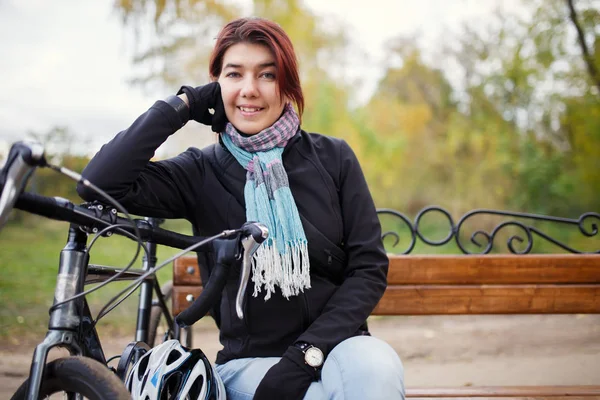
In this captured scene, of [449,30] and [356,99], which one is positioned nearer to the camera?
[356,99]

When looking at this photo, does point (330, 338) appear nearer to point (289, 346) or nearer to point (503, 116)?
point (289, 346)

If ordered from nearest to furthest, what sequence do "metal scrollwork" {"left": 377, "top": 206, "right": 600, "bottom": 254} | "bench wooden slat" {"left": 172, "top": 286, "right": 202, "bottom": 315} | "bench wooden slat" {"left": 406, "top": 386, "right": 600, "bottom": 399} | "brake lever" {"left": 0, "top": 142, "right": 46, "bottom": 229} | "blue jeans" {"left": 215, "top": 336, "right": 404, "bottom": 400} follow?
"brake lever" {"left": 0, "top": 142, "right": 46, "bottom": 229}
"blue jeans" {"left": 215, "top": 336, "right": 404, "bottom": 400}
"bench wooden slat" {"left": 406, "top": 386, "right": 600, "bottom": 399}
"bench wooden slat" {"left": 172, "top": 286, "right": 202, "bottom": 315}
"metal scrollwork" {"left": 377, "top": 206, "right": 600, "bottom": 254}

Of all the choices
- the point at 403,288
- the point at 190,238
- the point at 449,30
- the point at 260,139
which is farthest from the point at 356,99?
the point at 190,238

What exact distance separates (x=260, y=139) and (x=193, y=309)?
29.0 inches

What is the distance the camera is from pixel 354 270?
1.93 metres

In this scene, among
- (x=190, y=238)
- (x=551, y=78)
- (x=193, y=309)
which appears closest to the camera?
(x=193, y=309)

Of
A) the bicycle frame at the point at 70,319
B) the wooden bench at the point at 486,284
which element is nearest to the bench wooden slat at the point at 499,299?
the wooden bench at the point at 486,284

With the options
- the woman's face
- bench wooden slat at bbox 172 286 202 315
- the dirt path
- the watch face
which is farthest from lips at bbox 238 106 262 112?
the dirt path

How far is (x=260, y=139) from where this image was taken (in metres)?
1.96

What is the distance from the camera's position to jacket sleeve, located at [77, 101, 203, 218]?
5.53 feet

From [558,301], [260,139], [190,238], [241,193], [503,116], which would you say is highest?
[503,116]

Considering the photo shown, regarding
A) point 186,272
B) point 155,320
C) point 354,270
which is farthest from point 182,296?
point 354,270

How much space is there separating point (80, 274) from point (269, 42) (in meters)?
1.00

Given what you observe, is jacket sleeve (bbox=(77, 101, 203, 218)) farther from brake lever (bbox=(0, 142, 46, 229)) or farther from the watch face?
the watch face
